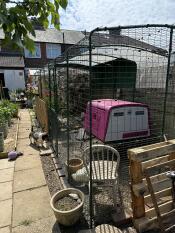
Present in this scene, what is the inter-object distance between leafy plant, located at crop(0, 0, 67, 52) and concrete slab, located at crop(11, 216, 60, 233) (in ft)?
8.42

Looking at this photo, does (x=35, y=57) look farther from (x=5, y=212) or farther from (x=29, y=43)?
(x=29, y=43)

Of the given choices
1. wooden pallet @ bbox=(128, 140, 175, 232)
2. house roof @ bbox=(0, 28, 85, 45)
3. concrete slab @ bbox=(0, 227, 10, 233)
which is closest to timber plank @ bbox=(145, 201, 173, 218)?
wooden pallet @ bbox=(128, 140, 175, 232)

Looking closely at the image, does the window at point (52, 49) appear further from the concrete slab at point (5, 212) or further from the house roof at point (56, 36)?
the concrete slab at point (5, 212)

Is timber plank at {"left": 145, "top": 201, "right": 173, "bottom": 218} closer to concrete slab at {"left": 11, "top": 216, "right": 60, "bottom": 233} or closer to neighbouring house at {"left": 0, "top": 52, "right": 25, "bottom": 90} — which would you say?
concrete slab at {"left": 11, "top": 216, "right": 60, "bottom": 233}

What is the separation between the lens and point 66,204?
3.06m

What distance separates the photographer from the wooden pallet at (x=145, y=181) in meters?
2.58

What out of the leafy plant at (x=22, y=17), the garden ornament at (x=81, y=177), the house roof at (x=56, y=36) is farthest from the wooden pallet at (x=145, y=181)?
Answer: the house roof at (x=56, y=36)

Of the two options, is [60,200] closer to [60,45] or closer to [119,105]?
[119,105]

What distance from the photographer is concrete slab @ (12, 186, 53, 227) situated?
10.4 ft

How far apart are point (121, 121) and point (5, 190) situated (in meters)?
2.78

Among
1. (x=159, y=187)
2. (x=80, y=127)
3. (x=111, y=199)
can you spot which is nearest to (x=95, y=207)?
(x=111, y=199)

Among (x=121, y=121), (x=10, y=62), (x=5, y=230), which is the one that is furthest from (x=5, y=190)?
(x=10, y=62)

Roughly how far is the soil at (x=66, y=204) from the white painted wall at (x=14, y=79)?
19964mm

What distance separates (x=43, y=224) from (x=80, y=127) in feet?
12.6
